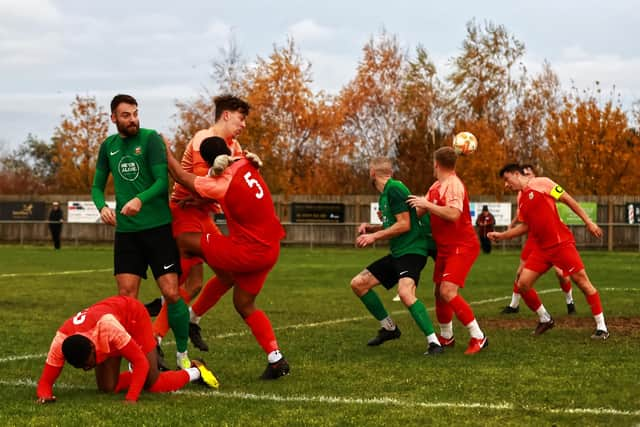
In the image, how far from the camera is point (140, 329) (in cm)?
734

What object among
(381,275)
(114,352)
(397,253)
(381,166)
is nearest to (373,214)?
(381,275)

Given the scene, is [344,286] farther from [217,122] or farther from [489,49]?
[489,49]

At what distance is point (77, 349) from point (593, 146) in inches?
1617

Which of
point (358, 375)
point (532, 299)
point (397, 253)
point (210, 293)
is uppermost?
point (397, 253)

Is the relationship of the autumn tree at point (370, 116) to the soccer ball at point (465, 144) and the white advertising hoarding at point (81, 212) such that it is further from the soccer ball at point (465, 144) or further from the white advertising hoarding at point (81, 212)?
the soccer ball at point (465, 144)

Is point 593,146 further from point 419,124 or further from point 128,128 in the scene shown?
point 128,128

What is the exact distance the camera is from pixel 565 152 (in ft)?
148

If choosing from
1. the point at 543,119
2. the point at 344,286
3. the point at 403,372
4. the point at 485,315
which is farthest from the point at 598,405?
the point at 543,119

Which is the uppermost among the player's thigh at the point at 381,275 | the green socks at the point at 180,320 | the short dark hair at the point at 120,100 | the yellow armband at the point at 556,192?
the short dark hair at the point at 120,100

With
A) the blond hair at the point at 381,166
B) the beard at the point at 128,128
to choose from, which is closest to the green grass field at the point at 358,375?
the blond hair at the point at 381,166

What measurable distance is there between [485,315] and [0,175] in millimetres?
55431

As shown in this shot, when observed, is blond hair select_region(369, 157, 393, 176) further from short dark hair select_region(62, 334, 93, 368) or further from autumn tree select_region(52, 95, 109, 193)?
autumn tree select_region(52, 95, 109, 193)

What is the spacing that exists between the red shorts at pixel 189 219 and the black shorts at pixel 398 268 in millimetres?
2100

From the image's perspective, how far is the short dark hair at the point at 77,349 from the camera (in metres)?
6.54
